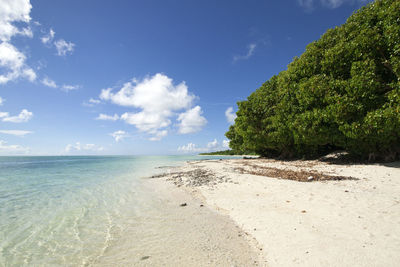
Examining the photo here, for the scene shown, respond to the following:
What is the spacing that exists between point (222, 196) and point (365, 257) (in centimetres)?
611

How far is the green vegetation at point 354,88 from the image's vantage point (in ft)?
46.6

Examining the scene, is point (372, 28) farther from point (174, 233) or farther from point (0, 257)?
point (0, 257)

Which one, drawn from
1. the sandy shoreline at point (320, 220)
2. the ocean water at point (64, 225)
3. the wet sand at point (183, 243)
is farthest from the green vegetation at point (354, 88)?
the ocean water at point (64, 225)

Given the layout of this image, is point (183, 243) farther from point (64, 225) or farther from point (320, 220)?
point (64, 225)

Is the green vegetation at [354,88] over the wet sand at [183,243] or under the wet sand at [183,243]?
over

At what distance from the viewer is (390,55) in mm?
14422

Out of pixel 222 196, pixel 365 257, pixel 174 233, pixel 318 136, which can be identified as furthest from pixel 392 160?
pixel 174 233

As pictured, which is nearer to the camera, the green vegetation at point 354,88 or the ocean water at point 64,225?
the ocean water at point 64,225

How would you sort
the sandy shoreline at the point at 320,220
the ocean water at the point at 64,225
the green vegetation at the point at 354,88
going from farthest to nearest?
the green vegetation at the point at 354,88 < the ocean water at the point at 64,225 < the sandy shoreline at the point at 320,220

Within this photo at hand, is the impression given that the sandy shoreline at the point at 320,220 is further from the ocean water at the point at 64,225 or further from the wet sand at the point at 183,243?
the ocean water at the point at 64,225

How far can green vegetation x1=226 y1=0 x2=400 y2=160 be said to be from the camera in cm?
1420

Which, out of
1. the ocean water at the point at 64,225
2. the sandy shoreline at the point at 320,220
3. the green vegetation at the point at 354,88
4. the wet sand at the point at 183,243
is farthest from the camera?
the green vegetation at the point at 354,88

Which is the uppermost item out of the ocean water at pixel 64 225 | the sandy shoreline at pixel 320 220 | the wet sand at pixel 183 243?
the sandy shoreline at pixel 320 220

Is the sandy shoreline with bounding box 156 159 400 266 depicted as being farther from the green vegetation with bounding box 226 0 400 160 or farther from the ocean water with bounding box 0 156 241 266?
the green vegetation with bounding box 226 0 400 160
